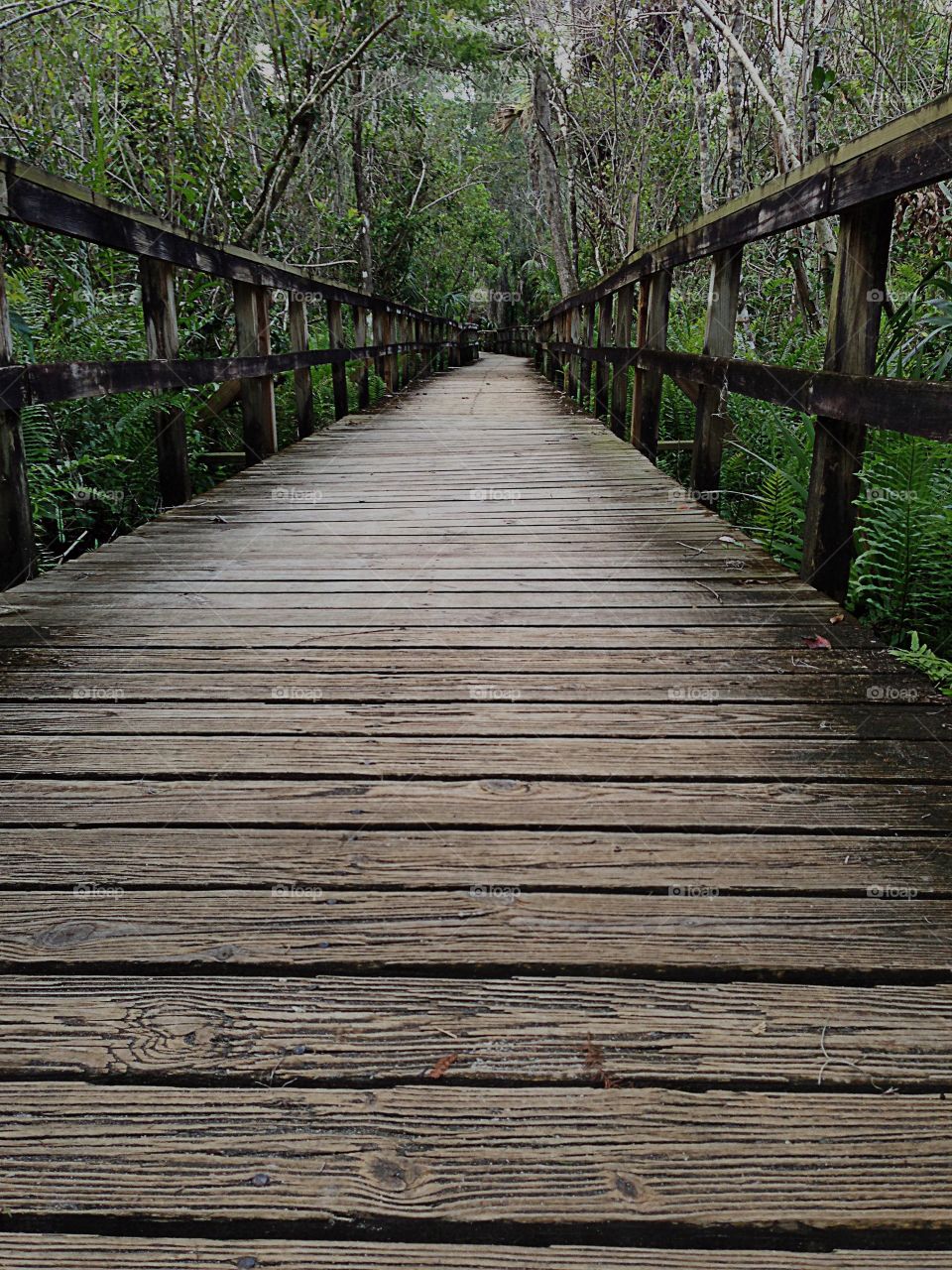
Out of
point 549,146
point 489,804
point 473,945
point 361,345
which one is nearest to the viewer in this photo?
point 473,945

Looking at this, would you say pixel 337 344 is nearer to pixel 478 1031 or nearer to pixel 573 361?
pixel 573 361

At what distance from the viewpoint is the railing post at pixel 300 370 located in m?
6.40

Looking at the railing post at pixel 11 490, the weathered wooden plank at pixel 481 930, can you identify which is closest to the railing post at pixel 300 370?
the railing post at pixel 11 490

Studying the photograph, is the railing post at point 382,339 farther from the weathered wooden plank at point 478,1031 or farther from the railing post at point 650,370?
the weathered wooden plank at point 478,1031

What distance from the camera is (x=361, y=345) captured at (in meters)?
8.80

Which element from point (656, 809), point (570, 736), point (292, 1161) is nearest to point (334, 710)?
point (570, 736)

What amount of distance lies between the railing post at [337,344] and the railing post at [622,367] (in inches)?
82.1

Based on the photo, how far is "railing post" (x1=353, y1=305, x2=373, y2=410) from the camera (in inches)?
344

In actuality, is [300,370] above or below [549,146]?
below

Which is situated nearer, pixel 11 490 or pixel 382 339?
pixel 11 490

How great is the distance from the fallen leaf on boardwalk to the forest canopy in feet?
7.60

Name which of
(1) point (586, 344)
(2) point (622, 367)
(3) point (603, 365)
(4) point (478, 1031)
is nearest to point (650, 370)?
(2) point (622, 367)

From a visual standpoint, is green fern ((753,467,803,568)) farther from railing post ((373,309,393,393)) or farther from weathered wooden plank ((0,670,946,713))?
railing post ((373,309,393,393))

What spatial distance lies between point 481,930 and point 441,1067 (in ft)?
0.87
